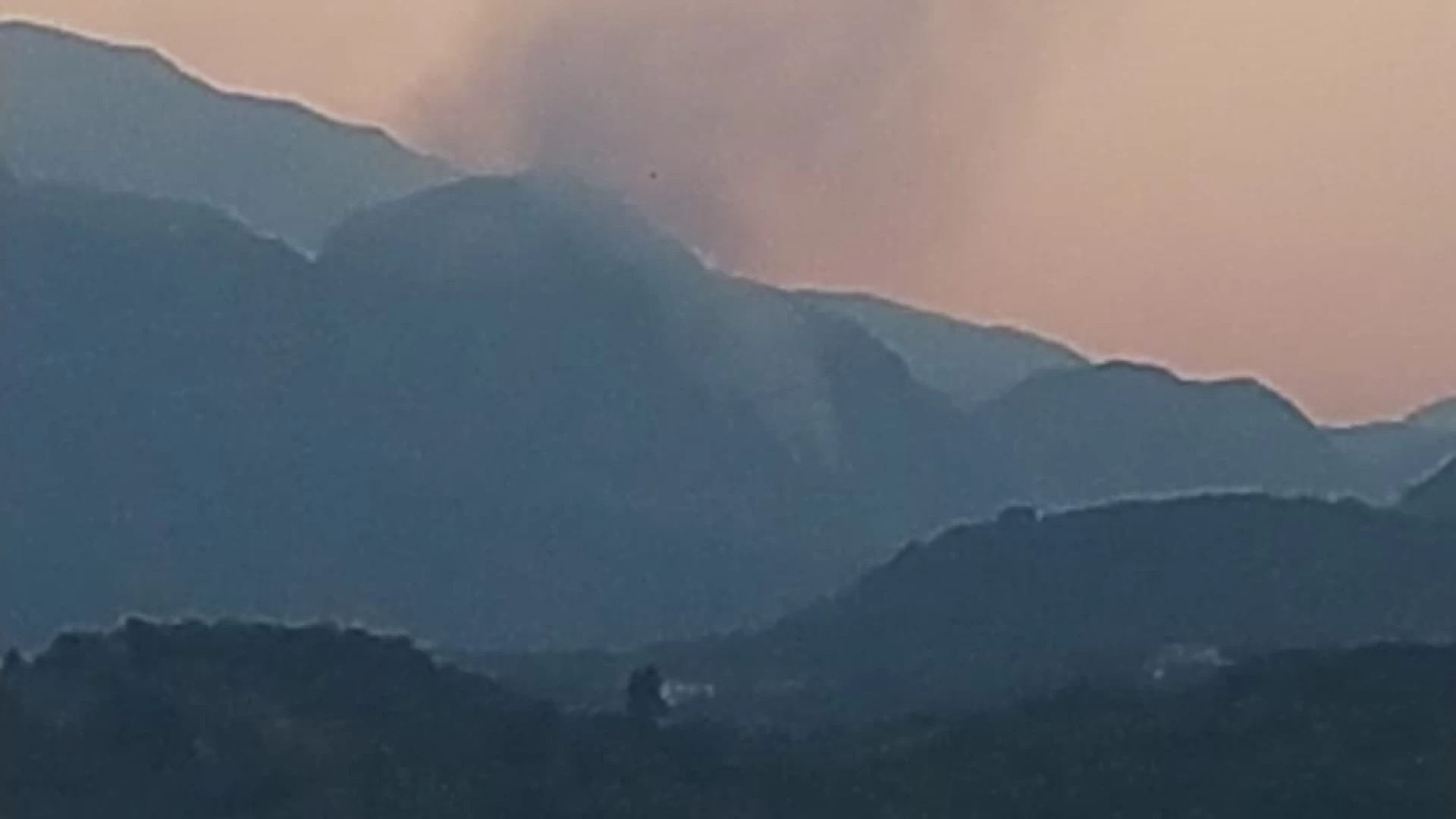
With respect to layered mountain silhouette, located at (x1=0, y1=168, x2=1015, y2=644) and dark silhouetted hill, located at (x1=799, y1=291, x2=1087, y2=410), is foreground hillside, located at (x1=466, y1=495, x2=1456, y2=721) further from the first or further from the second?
dark silhouetted hill, located at (x1=799, y1=291, x2=1087, y2=410)

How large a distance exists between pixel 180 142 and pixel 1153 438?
3.45ft

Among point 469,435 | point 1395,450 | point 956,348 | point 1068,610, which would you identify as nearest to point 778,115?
point 956,348

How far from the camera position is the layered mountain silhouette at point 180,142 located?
2682mm

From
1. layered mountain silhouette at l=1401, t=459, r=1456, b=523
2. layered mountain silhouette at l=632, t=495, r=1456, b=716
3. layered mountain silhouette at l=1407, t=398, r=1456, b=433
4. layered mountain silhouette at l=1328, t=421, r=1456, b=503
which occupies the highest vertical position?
layered mountain silhouette at l=1407, t=398, r=1456, b=433

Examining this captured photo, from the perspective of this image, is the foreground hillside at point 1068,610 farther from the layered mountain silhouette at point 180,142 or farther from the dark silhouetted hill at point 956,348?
the layered mountain silhouette at point 180,142

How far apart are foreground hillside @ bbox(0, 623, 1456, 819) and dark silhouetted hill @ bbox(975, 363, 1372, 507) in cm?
19

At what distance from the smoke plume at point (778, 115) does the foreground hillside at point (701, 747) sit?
1.62 ft

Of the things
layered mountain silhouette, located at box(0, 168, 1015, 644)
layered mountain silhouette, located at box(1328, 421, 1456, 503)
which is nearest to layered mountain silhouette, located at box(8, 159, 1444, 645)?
layered mountain silhouette, located at box(0, 168, 1015, 644)

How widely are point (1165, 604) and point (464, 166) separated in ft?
2.80

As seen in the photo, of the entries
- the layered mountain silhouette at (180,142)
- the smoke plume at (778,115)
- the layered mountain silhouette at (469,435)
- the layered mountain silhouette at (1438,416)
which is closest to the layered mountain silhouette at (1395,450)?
the layered mountain silhouette at (1438,416)

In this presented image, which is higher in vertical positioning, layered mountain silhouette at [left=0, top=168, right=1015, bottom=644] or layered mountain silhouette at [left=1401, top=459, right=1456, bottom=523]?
layered mountain silhouette at [left=0, top=168, right=1015, bottom=644]

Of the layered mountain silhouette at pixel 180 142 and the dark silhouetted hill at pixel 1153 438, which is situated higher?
the layered mountain silhouette at pixel 180 142

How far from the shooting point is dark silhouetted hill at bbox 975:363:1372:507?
8.71ft

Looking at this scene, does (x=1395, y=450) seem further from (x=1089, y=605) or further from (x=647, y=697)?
(x=647, y=697)
